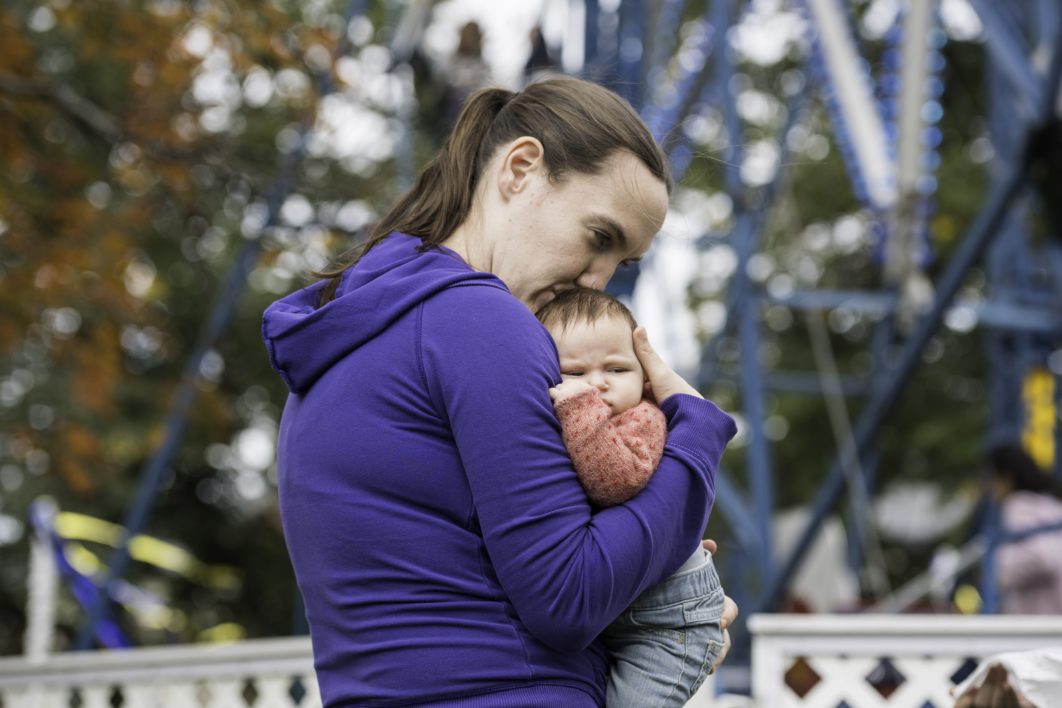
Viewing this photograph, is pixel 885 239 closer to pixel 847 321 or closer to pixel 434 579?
pixel 434 579

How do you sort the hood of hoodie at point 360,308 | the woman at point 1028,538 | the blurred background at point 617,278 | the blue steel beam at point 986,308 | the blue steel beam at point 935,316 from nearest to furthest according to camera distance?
1. the hood of hoodie at point 360,308
2. the woman at point 1028,538
3. the blue steel beam at point 935,316
4. the blurred background at point 617,278
5. the blue steel beam at point 986,308

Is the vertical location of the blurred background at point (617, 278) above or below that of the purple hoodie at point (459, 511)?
below

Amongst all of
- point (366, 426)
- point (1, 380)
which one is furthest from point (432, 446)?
point (1, 380)

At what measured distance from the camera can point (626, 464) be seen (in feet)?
4.65

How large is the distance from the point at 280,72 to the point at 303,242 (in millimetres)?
1080

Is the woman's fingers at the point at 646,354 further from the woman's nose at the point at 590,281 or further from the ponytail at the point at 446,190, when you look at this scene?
the ponytail at the point at 446,190

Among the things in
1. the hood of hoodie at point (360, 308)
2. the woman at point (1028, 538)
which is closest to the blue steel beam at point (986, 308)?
the woman at point (1028, 538)

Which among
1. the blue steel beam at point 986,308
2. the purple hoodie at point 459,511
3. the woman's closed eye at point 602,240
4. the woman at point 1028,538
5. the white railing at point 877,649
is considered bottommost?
the blue steel beam at point 986,308

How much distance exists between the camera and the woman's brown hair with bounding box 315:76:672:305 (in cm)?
157

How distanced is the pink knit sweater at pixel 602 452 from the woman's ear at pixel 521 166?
272 millimetres

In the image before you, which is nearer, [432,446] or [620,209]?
[432,446]

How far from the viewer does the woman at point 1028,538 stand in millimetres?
5305

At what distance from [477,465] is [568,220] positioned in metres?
0.34

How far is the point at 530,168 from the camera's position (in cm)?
158
